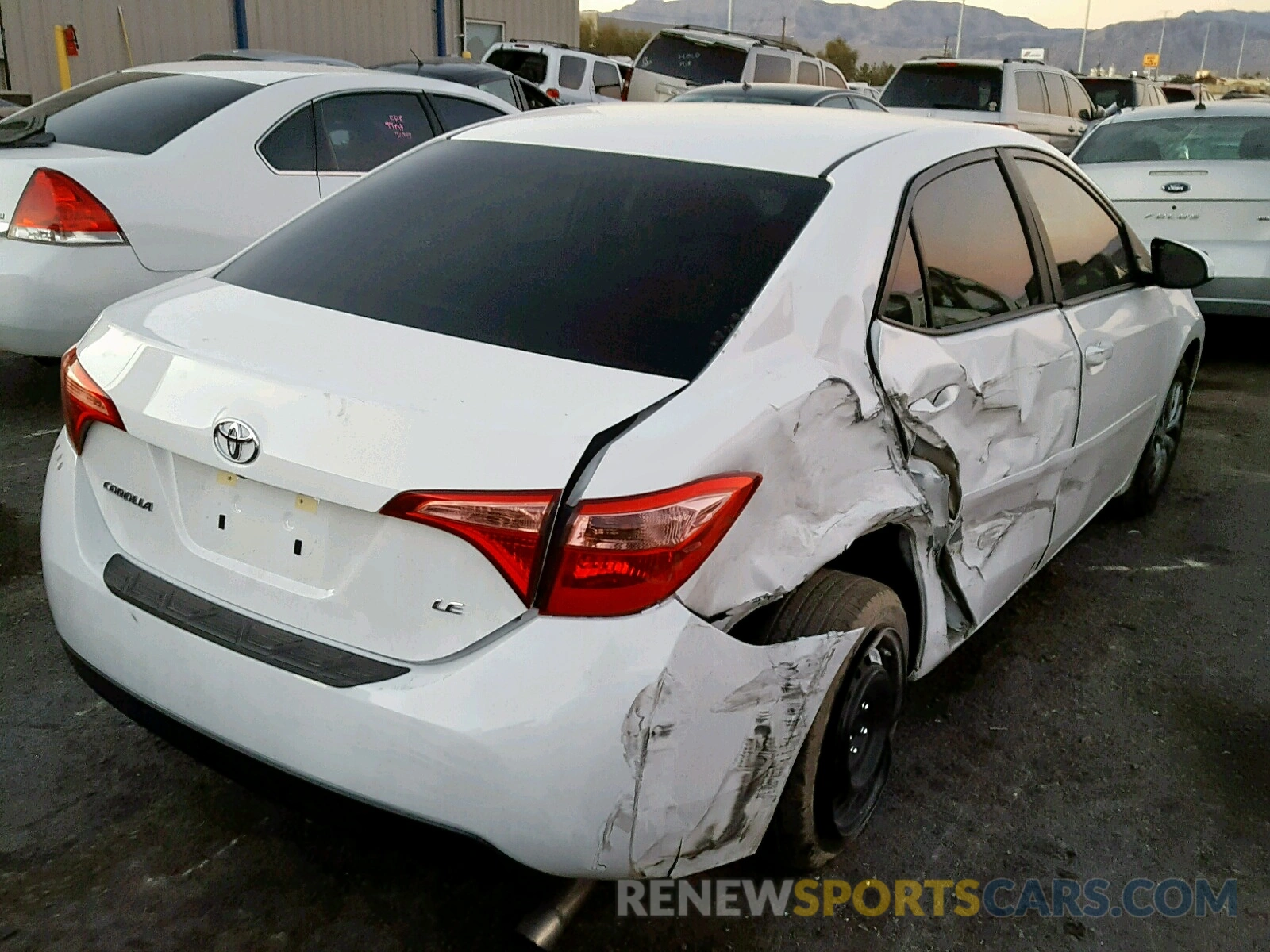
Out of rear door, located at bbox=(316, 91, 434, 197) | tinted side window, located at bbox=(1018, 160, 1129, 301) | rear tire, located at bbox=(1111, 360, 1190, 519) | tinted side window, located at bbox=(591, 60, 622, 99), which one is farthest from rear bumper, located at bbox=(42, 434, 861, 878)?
tinted side window, located at bbox=(591, 60, 622, 99)

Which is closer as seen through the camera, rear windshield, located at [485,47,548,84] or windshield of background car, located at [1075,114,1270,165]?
windshield of background car, located at [1075,114,1270,165]

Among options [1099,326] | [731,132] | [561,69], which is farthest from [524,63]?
[731,132]

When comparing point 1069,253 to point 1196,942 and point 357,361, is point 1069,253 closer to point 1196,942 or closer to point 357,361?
point 1196,942

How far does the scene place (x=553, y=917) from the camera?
2.28 metres

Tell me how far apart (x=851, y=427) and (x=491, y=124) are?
1.54 meters

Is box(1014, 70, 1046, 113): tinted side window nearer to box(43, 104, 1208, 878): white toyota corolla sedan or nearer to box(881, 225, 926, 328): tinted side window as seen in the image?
box(43, 104, 1208, 878): white toyota corolla sedan

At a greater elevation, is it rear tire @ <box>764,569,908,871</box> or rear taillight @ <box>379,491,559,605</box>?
rear taillight @ <box>379,491,559,605</box>

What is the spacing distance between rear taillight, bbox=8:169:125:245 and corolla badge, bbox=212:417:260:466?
3419mm

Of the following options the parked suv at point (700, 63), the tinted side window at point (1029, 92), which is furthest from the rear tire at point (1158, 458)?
the parked suv at point (700, 63)

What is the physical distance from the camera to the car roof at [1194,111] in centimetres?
792

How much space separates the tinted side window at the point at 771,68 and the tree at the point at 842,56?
45.9 meters

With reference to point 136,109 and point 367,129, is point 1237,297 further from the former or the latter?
point 136,109

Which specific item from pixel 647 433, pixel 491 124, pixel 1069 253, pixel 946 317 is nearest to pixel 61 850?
pixel 647 433

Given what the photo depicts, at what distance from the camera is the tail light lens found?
1918 millimetres
